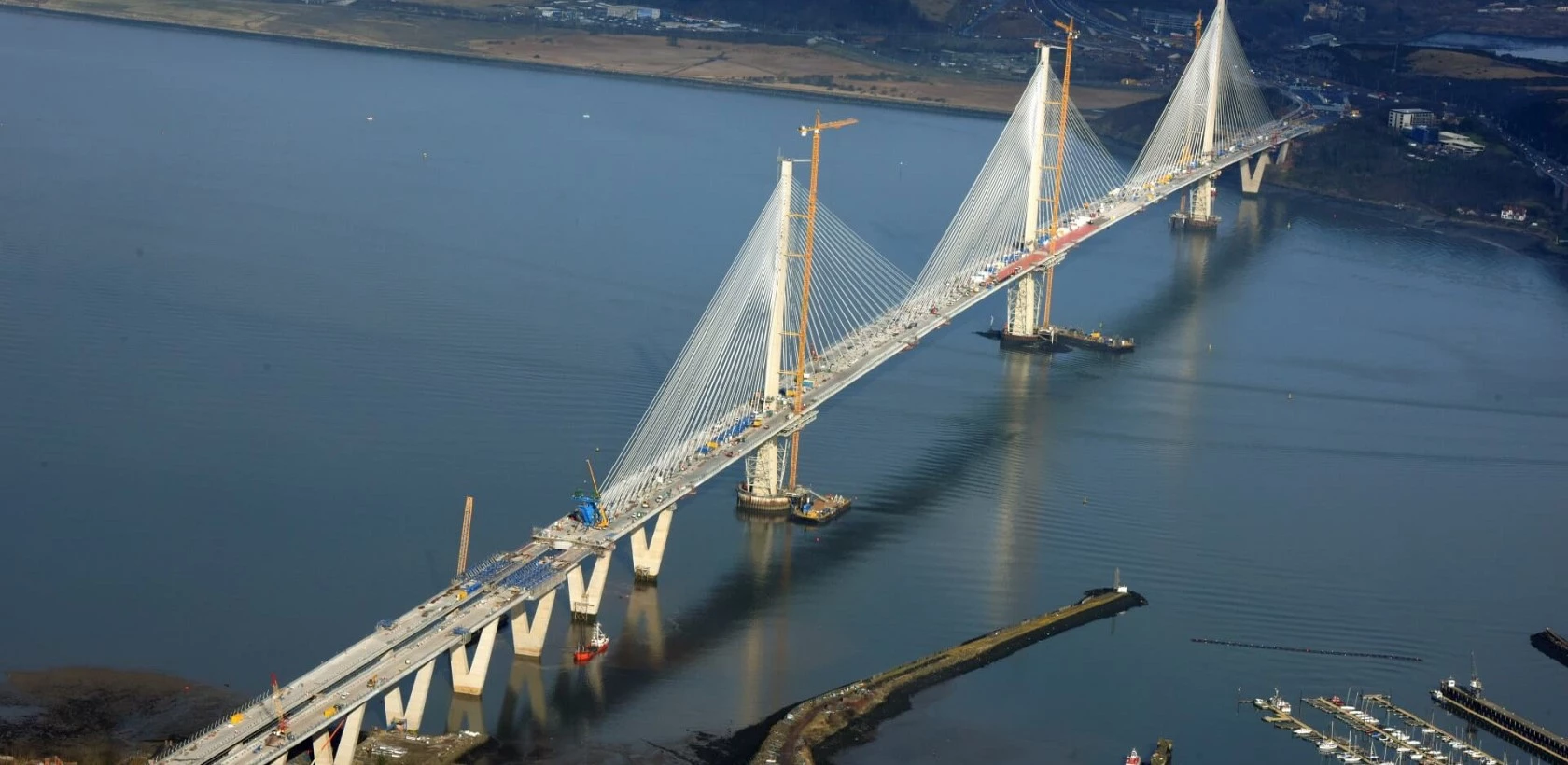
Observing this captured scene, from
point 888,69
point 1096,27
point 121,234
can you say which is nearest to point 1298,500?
point 121,234

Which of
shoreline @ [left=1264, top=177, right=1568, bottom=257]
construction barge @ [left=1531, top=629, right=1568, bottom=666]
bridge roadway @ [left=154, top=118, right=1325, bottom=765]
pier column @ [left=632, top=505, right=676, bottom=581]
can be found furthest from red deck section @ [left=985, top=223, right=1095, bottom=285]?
shoreline @ [left=1264, top=177, right=1568, bottom=257]

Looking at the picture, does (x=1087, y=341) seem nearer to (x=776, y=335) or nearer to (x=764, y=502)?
(x=776, y=335)

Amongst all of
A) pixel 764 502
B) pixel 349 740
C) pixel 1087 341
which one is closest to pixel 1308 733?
pixel 764 502

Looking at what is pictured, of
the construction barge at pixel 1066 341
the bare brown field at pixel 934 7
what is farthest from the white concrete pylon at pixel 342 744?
the bare brown field at pixel 934 7

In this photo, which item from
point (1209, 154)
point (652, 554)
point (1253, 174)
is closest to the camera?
point (652, 554)

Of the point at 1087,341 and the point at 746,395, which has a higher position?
the point at 746,395

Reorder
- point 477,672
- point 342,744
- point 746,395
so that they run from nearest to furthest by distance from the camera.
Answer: point 342,744
point 477,672
point 746,395
